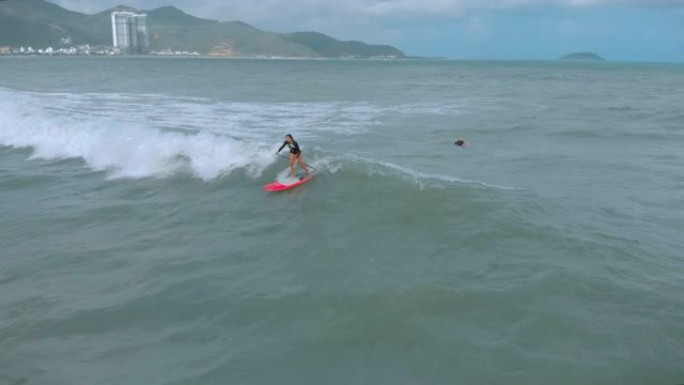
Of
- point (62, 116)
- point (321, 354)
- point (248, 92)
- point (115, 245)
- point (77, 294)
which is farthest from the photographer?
point (248, 92)

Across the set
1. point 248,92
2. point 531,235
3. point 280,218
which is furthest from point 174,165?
point 248,92

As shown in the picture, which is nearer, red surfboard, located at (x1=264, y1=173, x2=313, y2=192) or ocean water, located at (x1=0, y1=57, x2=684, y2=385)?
ocean water, located at (x1=0, y1=57, x2=684, y2=385)

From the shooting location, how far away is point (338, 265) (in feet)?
38.1

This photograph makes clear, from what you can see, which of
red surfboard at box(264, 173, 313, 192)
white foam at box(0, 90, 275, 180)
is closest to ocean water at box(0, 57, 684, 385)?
white foam at box(0, 90, 275, 180)

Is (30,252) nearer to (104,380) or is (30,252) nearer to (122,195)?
(122,195)

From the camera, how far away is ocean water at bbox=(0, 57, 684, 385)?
829 centimetres

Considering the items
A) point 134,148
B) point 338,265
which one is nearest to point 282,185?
point 338,265

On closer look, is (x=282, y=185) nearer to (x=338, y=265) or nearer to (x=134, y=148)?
(x=338, y=265)

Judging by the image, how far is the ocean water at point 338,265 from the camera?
8289 mm

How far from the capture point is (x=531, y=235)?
42.7ft

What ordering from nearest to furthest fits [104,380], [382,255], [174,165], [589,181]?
[104,380] < [382,255] < [589,181] < [174,165]

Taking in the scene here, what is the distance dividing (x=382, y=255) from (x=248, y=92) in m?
46.3

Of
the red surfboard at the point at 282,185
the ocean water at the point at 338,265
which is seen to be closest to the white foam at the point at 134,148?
the ocean water at the point at 338,265

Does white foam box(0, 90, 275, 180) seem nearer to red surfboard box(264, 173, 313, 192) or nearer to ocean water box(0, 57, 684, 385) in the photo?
ocean water box(0, 57, 684, 385)
